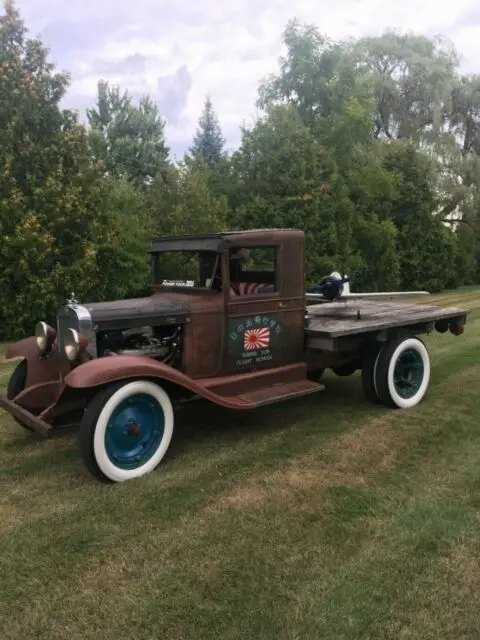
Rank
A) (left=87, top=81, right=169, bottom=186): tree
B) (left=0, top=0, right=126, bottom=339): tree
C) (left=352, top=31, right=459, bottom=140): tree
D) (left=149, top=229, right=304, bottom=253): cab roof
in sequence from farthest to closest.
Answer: (left=352, top=31, right=459, bottom=140): tree
(left=87, top=81, right=169, bottom=186): tree
(left=0, top=0, right=126, bottom=339): tree
(left=149, top=229, right=304, bottom=253): cab roof

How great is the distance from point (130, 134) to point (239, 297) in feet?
70.1

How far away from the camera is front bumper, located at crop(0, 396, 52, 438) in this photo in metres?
3.96

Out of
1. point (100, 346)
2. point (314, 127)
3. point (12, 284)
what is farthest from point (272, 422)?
point (314, 127)

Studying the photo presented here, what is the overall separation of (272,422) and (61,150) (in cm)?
755

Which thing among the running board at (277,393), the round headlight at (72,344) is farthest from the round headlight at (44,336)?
the running board at (277,393)

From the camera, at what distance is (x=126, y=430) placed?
155 inches

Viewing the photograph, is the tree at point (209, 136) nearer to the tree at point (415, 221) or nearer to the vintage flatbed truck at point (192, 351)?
the tree at point (415, 221)

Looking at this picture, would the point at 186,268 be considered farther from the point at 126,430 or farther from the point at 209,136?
the point at 209,136

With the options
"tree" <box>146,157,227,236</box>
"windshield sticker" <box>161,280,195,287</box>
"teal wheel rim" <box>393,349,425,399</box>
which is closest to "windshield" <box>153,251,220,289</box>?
"windshield sticker" <box>161,280,195,287</box>

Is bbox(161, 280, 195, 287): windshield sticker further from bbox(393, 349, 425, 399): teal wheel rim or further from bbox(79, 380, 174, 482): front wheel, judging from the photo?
Result: bbox(393, 349, 425, 399): teal wheel rim

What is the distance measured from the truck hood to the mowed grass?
3.41 feet

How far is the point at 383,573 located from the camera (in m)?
2.75

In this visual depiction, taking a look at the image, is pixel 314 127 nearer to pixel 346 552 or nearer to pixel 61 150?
pixel 61 150

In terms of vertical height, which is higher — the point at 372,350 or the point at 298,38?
the point at 298,38
